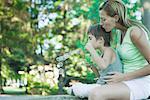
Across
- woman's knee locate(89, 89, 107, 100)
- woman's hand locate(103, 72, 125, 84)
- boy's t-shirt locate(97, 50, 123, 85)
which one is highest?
boy's t-shirt locate(97, 50, 123, 85)

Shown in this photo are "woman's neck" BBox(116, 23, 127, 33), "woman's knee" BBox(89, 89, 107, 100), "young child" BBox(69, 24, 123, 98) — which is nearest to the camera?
"woman's knee" BBox(89, 89, 107, 100)

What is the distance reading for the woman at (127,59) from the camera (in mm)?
2117

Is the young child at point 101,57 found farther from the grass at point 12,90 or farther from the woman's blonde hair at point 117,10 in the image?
the grass at point 12,90

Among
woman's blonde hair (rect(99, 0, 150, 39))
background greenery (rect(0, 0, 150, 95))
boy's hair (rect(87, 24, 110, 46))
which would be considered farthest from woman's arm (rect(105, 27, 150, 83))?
background greenery (rect(0, 0, 150, 95))

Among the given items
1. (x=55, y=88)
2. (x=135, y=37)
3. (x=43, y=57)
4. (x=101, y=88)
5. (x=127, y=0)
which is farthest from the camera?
(x=43, y=57)

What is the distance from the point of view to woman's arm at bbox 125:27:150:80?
220 cm

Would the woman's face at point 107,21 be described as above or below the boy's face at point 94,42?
above

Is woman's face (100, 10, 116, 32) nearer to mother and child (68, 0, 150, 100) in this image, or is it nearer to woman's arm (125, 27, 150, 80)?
mother and child (68, 0, 150, 100)

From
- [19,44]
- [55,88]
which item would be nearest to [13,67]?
[19,44]

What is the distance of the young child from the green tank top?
4 centimetres

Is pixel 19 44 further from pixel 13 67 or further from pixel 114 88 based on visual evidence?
pixel 114 88

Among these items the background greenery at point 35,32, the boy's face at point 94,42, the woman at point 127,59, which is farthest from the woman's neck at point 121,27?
the background greenery at point 35,32

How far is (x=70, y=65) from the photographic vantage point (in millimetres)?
7727

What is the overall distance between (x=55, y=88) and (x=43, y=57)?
56.8 inches
